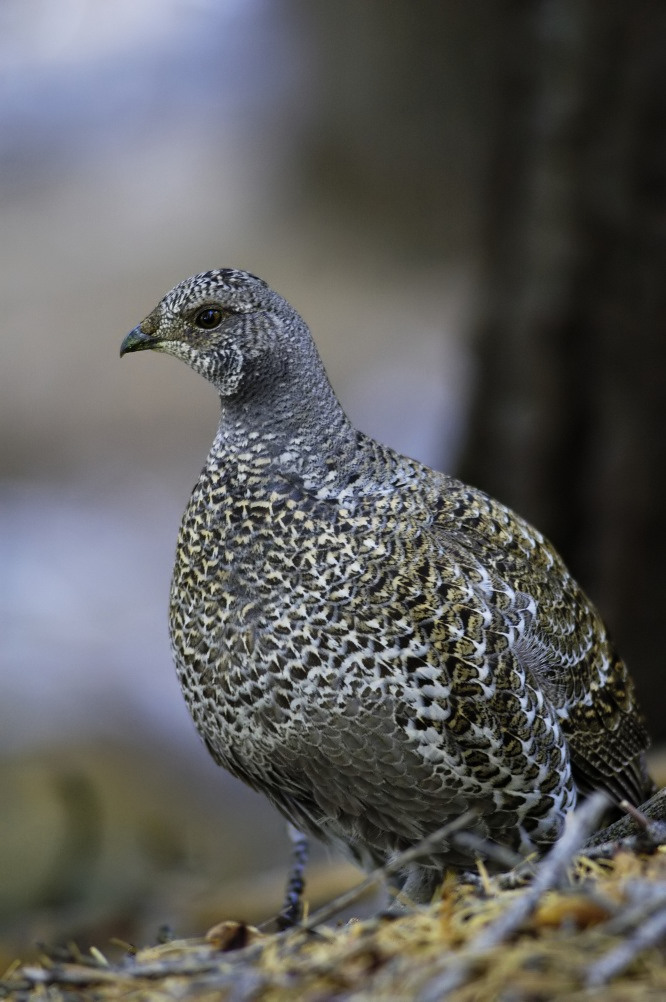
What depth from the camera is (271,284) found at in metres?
14.9

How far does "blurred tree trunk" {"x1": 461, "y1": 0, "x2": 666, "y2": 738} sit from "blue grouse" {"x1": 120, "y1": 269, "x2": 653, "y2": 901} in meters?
2.21

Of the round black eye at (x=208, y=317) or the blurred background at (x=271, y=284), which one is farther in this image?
the blurred background at (x=271, y=284)

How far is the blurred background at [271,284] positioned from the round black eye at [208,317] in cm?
284

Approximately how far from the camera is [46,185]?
55.6ft

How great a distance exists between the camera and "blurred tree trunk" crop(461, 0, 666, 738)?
5.43 meters

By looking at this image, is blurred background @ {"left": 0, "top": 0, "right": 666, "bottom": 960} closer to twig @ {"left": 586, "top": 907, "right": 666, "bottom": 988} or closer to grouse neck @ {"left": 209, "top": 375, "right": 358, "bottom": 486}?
grouse neck @ {"left": 209, "top": 375, "right": 358, "bottom": 486}

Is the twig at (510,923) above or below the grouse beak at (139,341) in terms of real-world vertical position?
below

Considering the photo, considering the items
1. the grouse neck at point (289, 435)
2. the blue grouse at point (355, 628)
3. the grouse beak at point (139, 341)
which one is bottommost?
the blue grouse at point (355, 628)

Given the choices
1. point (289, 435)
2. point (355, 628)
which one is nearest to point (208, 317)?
point (289, 435)

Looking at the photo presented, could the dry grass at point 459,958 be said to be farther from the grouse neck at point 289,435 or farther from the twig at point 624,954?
the grouse neck at point 289,435

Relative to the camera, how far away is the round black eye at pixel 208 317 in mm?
3307

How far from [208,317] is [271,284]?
11.8 metres

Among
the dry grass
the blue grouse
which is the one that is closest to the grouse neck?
the blue grouse

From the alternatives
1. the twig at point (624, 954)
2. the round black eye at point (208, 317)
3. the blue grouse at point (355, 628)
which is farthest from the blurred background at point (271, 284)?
the twig at point (624, 954)
